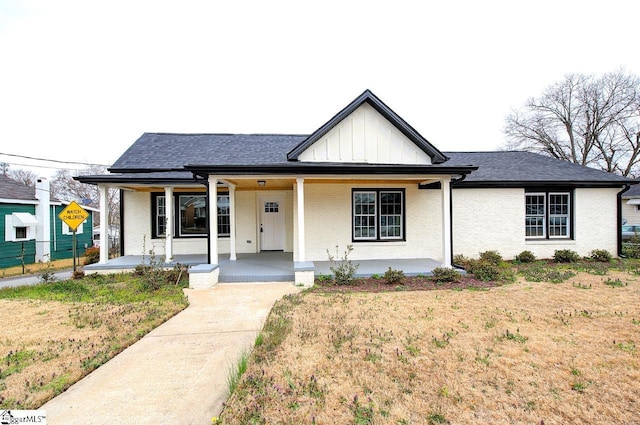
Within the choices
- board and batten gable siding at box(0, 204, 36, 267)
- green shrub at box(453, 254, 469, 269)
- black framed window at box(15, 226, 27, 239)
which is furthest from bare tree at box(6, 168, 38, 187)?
green shrub at box(453, 254, 469, 269)

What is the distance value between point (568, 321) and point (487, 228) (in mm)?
6816

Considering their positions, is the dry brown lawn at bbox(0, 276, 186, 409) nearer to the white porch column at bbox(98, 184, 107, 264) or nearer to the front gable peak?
the white porch column at bbox(98, 184, 107, 264)

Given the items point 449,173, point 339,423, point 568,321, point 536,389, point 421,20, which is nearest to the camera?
point 339,423

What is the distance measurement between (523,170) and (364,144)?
23.8ft

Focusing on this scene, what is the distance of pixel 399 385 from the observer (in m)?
3.13

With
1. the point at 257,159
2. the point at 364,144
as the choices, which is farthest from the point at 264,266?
the point at 364,144

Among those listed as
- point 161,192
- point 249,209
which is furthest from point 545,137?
point 161,192

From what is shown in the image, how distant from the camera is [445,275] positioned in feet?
26.2

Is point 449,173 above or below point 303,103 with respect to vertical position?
below

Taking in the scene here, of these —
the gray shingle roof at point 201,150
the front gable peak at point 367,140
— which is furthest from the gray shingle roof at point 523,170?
the gray shingle roof at point 201,150

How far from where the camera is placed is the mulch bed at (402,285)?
7.46m

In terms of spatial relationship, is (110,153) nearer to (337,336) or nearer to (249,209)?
(249,209)

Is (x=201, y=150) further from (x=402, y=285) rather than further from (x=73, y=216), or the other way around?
(x=402, y=285)

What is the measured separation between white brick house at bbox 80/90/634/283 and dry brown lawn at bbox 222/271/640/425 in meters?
4.93
